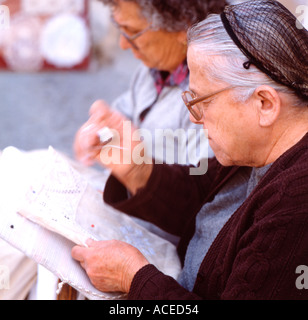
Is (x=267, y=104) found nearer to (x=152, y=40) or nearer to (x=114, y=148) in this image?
(x=114, y=148)

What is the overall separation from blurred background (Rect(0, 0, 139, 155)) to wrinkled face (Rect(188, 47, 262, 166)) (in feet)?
10.5

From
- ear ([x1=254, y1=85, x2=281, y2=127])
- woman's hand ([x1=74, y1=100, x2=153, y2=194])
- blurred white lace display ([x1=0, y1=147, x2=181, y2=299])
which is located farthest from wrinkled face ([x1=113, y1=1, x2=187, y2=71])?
ear ([x1=254, y1=85, x2=281, y2=127])

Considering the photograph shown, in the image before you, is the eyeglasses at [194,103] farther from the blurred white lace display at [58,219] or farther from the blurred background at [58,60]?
the blurred background at [58,60]

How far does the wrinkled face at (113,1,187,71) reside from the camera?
1.90 m

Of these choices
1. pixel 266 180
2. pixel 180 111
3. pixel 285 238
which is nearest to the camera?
pixel 285 238

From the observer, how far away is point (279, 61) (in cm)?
106

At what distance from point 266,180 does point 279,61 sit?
0.28 metres

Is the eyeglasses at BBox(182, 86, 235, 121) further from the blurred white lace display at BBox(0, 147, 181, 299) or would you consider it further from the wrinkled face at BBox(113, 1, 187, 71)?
the wrinkled face at BBox(113, 1, 187, 71)

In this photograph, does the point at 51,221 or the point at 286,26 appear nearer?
the point at 286,26

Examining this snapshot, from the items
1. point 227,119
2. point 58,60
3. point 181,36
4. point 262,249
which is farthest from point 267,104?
point 58,60
